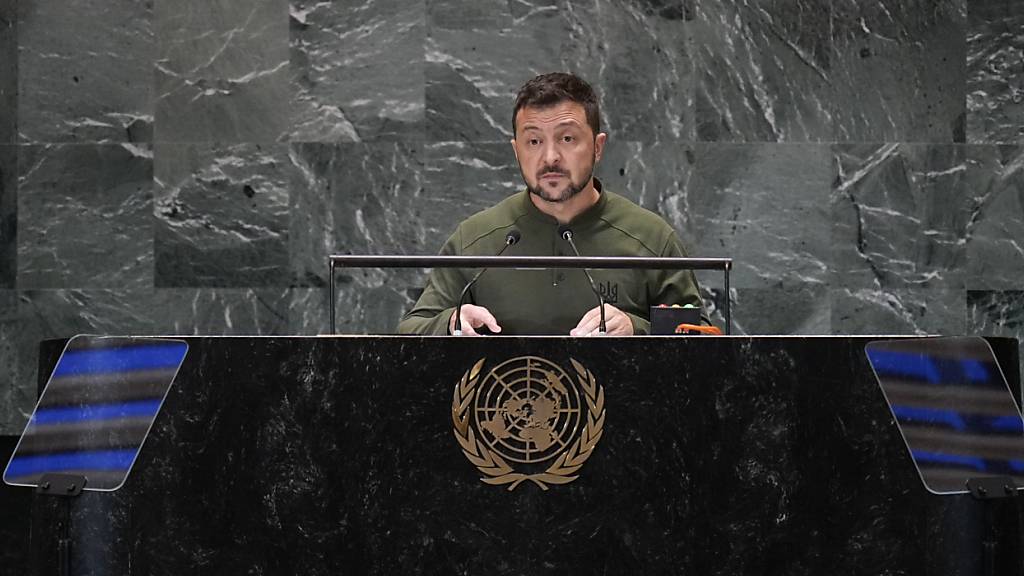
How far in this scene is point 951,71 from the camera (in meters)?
4.92

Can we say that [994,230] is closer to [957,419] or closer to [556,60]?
[556,60]

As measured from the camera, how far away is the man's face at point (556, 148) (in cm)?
354

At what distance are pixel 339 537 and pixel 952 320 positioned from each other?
3.37m

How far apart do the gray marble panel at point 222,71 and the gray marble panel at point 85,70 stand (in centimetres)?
8

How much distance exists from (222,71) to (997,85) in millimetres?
3157

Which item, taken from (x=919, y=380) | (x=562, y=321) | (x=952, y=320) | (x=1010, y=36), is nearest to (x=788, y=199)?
(x=952, y=320)

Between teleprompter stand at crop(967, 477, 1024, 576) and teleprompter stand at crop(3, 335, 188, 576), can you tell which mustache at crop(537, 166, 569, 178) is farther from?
teleprompter stand at crop(967, 477, 1024, 576)

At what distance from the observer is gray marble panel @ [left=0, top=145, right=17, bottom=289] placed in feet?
15.9

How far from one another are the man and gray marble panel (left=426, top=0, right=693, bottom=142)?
1.21 m

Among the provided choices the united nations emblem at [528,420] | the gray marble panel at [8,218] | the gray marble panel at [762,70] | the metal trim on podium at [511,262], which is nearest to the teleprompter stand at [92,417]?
the metal trim on podium at [511,262]

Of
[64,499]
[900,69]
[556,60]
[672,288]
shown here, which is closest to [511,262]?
[64,499]

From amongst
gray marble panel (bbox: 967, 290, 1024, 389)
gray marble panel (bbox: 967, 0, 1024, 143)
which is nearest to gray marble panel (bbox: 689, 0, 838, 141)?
gray marble panel (bbox: 967, 0, 1024, 143)

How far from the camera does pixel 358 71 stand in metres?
4.89

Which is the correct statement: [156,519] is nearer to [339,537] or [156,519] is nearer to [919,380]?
[339,537]
